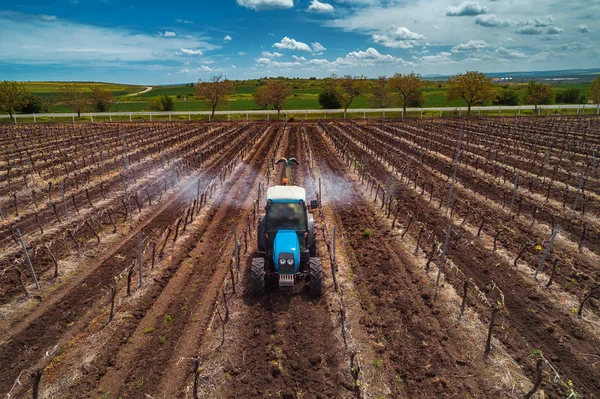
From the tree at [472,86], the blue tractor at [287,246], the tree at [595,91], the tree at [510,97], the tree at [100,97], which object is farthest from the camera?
the tree at [510,97]

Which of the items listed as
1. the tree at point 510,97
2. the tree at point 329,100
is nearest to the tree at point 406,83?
the tree at point 329,100

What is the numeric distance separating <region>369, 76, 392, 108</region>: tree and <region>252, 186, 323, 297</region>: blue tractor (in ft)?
180

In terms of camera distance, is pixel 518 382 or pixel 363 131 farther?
pixel 363 131

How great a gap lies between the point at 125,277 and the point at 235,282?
333cm

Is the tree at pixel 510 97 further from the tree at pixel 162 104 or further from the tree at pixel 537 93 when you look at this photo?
the tree at pixel 162 104

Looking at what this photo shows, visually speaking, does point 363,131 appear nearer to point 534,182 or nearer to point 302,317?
point 534,182

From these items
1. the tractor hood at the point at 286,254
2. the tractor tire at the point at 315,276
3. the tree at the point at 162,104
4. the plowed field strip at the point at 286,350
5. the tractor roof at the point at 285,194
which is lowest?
the plowed field strip at the point at 286,350

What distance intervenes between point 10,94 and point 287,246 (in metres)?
59.0

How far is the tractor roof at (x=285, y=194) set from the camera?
359 inches

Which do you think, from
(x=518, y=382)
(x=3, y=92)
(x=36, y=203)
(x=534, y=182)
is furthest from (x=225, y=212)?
(x=3, y=92)

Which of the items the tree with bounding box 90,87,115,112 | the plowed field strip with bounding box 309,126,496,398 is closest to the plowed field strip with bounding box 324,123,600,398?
the plowed field strip with bounding box 309,126,496,398

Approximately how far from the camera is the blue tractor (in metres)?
8.48

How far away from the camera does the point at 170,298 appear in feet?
29.5

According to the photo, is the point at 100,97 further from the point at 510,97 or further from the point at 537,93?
the point at 510,97
